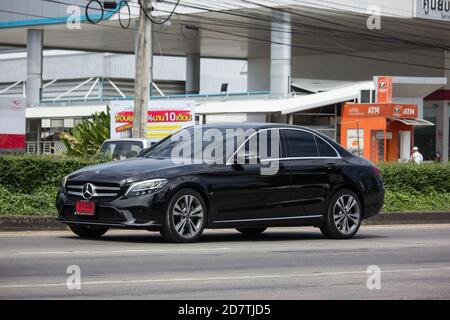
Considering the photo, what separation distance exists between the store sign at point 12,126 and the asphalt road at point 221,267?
16376 millimetres

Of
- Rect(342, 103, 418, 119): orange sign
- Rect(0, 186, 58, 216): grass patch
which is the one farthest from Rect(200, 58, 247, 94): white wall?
Rect(0, 186, 58, 216): grass patch

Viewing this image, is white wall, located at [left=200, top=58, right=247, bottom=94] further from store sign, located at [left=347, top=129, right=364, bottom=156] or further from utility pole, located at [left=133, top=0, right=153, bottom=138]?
utility pole, located at [left=133, top=0, right=153, bottom=138]

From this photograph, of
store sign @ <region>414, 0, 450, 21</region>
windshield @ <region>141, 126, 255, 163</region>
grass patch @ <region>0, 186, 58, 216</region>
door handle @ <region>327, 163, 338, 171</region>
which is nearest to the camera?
windshield @ <region>141, 126, 255, 163</region>

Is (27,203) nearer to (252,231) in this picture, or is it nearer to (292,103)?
(252,231)

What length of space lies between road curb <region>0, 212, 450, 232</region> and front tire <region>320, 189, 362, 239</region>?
437 cm

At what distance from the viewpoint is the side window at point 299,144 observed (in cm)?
1505

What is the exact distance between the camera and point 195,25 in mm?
51375

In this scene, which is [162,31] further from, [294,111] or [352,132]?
[352,132]

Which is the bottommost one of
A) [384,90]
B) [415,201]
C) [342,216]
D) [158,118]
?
[342,216]

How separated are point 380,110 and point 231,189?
22.8 metres

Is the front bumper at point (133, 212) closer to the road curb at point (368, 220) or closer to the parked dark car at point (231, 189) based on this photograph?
the parked dark car at point (231, 189)

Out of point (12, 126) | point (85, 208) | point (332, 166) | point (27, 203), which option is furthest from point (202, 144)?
point (12, 126)

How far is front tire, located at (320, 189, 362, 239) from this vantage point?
15273 millimetres

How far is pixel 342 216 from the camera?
15453mm
